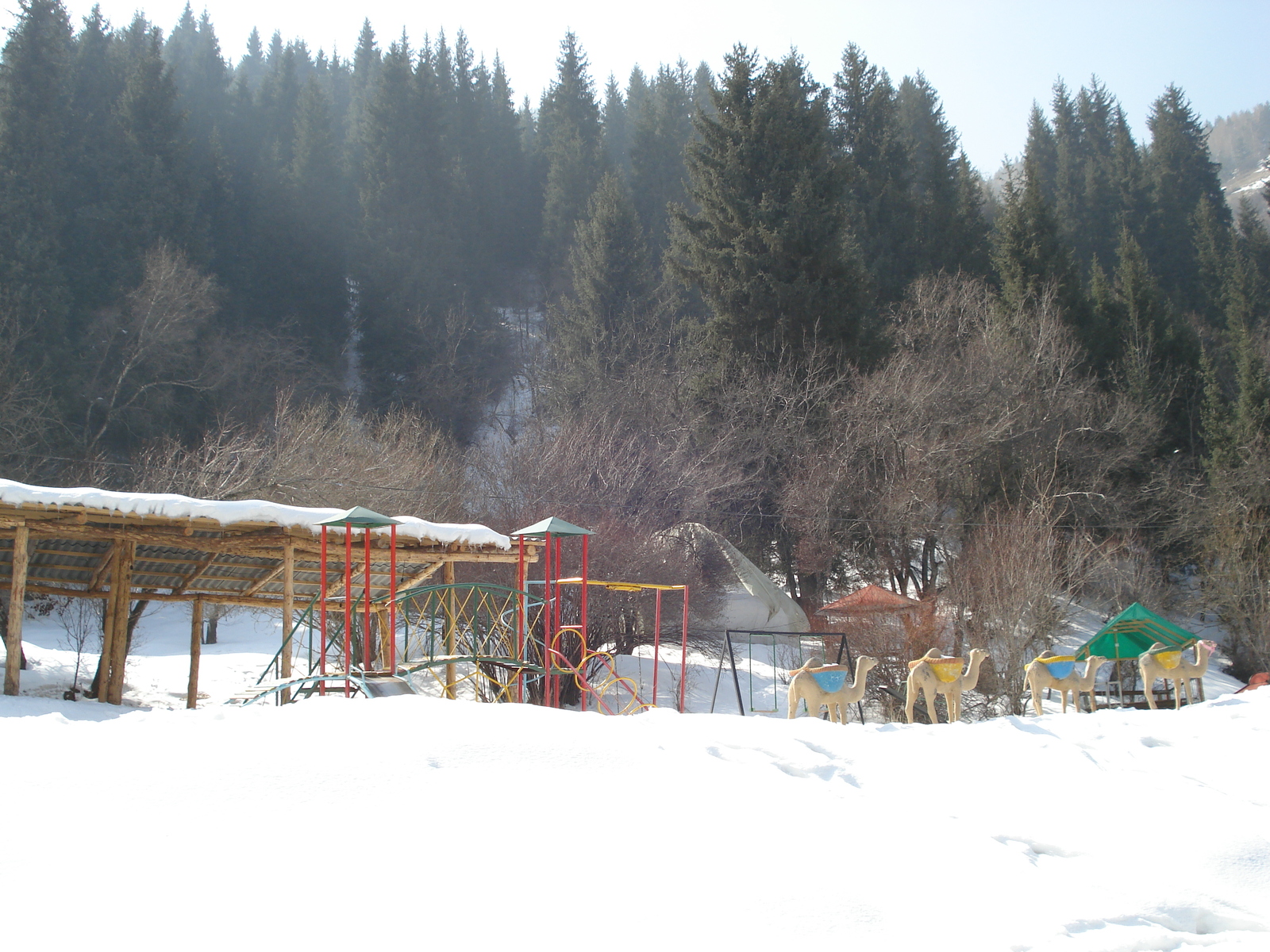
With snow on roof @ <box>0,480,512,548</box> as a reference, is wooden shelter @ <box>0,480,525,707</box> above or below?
below

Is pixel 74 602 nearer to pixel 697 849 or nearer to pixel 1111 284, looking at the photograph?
pixel 697 849

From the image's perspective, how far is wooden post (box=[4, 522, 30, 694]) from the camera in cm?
987

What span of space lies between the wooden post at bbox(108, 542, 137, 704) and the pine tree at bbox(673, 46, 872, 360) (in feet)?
64.4

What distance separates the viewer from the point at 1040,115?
2174 inches

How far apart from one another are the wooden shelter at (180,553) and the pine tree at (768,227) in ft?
53.1

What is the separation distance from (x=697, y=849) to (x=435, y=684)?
12580mm

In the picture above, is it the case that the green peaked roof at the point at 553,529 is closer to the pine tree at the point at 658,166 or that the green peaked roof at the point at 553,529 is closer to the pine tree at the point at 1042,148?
the pine tree at the point at 658,166

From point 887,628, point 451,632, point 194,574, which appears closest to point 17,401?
point 194,574

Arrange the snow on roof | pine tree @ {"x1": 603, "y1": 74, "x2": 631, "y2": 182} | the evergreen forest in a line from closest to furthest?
the snow on roof, the evergreen forest, pine tree @ {"x1": 603, "y1": 74, "x2": 631, "y2": 182}

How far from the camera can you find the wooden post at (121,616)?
11.7m

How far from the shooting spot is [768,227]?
28.2 meters

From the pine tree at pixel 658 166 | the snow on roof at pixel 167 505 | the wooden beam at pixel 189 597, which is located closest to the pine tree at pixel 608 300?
the pine tree at pixel 658 166

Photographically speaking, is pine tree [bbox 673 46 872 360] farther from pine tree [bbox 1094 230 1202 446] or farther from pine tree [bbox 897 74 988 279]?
pine tree [bbox 1094 230 1202 446]

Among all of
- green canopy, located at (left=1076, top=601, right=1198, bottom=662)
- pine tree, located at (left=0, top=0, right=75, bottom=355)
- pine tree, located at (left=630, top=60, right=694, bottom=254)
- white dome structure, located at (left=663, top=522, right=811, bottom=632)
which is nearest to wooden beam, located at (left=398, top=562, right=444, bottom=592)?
white dome structure, located at (left=663, top=522, right=811, bottom=632)
